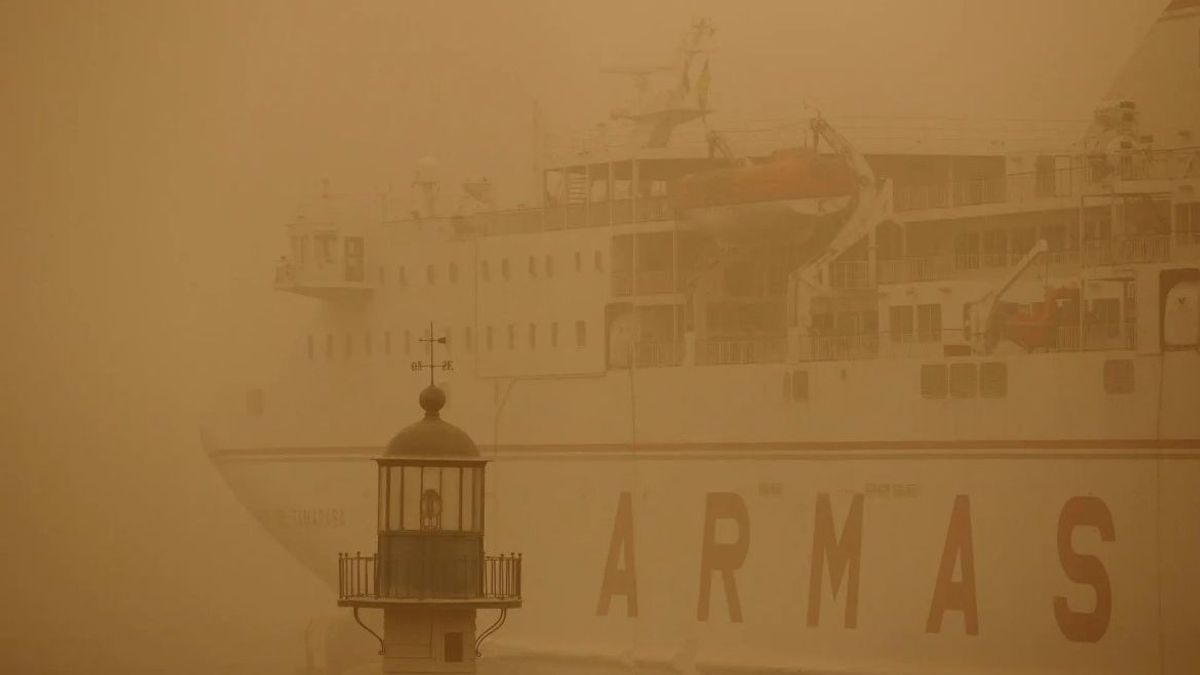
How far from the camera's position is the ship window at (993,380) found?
22.5 metres

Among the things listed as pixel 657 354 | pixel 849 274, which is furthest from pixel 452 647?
pixel 657 354

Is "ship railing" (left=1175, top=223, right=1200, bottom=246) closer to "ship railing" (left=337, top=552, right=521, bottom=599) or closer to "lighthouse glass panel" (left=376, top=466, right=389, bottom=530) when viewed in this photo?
"ship railing" (left=337, top=552, right=521, bottom=599)

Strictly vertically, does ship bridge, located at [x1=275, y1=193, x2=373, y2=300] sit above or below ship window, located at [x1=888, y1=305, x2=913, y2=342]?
above

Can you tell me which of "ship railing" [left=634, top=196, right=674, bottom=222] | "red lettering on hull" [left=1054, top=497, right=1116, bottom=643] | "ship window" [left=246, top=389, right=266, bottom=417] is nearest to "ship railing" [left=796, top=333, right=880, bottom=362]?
"ship railing" [left=634, top=196, right=674, bottom=222]

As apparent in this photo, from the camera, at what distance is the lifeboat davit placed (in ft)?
79.9

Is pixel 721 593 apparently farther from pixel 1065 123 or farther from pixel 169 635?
pixel 169 635

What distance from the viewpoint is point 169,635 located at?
31.4 m

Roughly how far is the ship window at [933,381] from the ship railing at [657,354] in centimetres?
306

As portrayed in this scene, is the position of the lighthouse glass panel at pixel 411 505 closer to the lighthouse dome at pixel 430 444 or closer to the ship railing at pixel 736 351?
the lighthouse dome at pixel 430 444

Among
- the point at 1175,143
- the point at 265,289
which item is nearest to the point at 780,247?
the point at 1175,143

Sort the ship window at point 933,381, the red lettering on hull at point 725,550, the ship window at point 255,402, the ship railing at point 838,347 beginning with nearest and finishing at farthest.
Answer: the ship window at point 933,381, the ship railing at point 838,347, the red lettering on hull at point 725,550, the ship window at point 255,402

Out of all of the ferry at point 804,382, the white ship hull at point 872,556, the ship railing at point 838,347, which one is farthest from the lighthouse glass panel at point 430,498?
the ship railing at point 838,347

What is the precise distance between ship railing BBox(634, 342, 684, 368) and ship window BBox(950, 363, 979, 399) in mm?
3329

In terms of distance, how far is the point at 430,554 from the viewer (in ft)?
42.1
